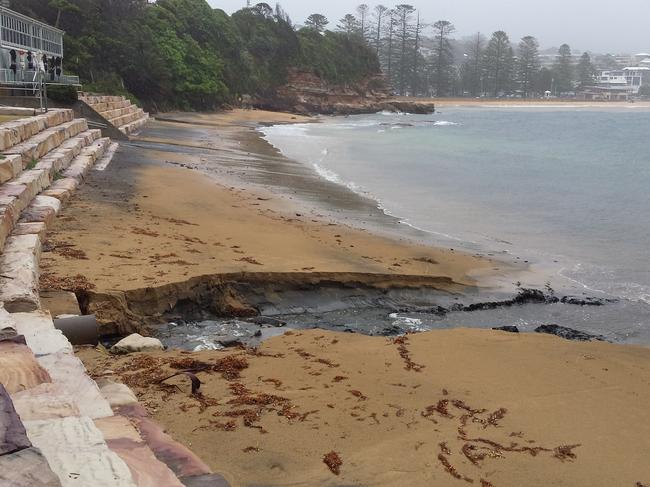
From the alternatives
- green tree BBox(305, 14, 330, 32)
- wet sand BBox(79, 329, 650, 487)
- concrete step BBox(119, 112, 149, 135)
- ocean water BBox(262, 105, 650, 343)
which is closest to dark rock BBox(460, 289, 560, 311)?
ocean water BBox(262, 105, 650, 343)

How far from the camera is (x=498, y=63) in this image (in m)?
132

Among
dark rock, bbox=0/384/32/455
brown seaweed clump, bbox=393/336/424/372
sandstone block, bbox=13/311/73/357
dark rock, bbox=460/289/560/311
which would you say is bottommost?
dark rock, bbox=460/289/560/311

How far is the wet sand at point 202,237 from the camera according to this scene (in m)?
6.75

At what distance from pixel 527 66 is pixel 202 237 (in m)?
137

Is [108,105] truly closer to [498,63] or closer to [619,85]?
[498,63]

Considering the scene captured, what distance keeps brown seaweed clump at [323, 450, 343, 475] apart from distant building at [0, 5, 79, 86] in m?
18.4

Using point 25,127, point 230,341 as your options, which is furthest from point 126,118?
point 230,341

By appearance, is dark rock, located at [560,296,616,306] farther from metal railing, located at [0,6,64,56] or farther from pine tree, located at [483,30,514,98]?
pine tree, located at [483,30,514,98]

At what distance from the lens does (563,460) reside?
11.9 ft

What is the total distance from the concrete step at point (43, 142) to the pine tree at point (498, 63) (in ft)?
416

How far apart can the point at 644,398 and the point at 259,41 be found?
208 feet

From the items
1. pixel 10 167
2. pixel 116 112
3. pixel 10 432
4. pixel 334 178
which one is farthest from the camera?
pixel 116 112

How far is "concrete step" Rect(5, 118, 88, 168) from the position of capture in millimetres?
9883

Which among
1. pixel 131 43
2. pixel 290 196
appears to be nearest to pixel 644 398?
pixel 290 196
